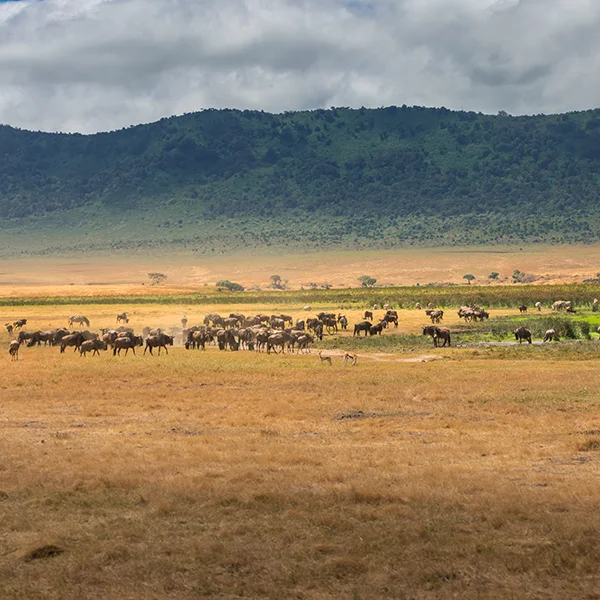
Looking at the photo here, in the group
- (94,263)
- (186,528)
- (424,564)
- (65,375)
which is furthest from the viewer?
(94,263)

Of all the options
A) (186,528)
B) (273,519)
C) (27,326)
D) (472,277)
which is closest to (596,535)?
(273,519)

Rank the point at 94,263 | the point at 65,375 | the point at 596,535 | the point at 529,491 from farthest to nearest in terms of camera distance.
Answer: the point at 94,263, the point at 65,375, the point at 529,491, the point at 596,535

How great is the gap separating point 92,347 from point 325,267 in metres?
137

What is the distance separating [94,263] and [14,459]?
180m

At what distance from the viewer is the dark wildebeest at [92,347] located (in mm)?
43569

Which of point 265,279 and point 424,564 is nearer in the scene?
point 424,564

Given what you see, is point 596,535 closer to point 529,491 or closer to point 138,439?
point 529,491

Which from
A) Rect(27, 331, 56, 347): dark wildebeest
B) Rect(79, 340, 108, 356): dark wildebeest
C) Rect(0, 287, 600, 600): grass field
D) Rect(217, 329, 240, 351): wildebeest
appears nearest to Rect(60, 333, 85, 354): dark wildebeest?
Rect(79, 340, 108, 356): dark wildebeest

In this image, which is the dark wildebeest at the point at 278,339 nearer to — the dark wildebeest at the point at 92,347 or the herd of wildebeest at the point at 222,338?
the herd of wildebeest at the point at 222,338

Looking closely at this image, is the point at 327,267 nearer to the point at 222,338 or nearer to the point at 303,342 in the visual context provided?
the point at 222,338

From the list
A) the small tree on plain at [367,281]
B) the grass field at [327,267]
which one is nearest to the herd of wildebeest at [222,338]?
the small tree on plain at [367,281]

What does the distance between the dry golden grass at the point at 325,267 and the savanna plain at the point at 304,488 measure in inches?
4932

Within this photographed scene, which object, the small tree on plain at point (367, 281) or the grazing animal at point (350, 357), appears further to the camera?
the small tree on plain at point (367, 281)

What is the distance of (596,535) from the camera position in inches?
478
